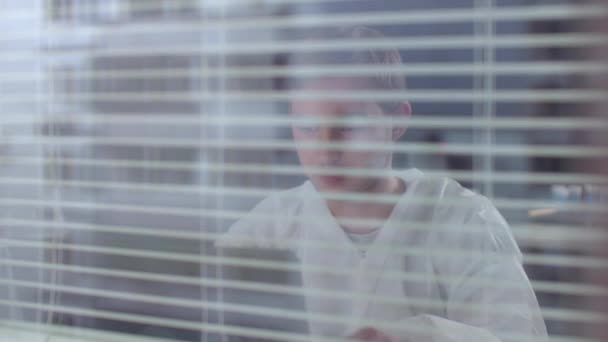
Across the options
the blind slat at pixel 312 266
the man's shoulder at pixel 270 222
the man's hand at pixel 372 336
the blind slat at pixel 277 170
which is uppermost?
the blind slat at pixel 277 170

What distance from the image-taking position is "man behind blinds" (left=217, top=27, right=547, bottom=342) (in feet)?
5.20

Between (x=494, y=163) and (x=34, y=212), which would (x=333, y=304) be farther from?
(x=34, y=212)

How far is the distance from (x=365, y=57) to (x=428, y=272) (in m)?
0.49

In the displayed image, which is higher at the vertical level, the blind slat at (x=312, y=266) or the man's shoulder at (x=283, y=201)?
the man's shoulder at (x=283, y=201)

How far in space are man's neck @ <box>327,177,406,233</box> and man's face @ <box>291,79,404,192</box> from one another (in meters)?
0.03

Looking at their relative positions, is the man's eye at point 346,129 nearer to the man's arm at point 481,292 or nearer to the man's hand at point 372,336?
the man's arm at point 481,292

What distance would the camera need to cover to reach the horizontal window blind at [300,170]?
1.49m

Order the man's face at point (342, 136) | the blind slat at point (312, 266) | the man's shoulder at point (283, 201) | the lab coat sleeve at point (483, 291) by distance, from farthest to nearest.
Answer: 1. the man's shoulder at point (283, 201)
2. the man's face at point (342, 136)
3. the lab coat sleeve at point (483, 291)
4. the blind slat at point (312, 266)

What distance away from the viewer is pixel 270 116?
1736 mm

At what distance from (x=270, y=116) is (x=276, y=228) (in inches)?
10.9

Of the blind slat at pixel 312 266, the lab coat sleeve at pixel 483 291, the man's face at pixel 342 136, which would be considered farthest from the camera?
the man's face at pixel 342 136

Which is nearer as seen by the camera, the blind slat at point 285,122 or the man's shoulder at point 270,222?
the blind slat at point 285,122

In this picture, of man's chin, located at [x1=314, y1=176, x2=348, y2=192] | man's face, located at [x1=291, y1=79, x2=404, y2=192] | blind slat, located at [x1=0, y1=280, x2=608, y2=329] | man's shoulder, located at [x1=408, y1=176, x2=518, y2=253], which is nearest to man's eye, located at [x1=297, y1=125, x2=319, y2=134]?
man's face, located at [x1=291, y1=79, x2=404, y2=192]

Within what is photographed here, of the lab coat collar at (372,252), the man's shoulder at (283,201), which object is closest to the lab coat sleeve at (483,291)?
the lab coat collar at (372,252)
